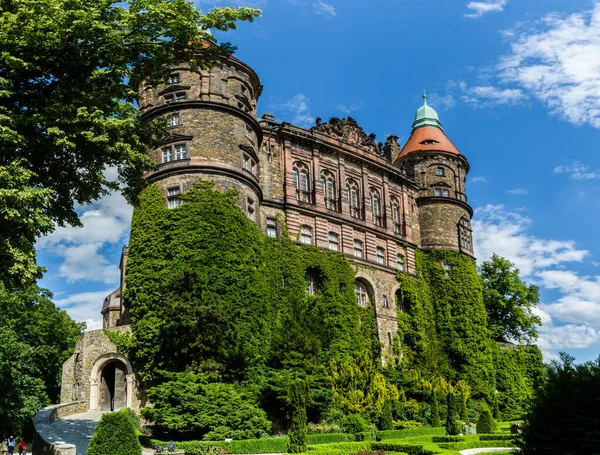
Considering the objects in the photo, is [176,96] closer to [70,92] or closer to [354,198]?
[354,198]

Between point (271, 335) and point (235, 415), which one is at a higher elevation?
point (271, 335)

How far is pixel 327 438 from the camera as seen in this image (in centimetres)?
3059

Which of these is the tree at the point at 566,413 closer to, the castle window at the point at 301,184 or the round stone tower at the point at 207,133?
the round stone tower at the point at 207,133

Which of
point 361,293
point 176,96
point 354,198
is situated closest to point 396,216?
point 354,198

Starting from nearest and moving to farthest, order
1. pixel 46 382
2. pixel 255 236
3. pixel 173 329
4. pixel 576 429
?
pixel 576 429 → pixel 173 329 → pixel 255 236 → pixel 46 382

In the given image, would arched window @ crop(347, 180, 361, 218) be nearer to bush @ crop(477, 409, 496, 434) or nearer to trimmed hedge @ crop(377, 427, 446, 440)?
trimmed hedge @ crop(377, 427, 446, 440)

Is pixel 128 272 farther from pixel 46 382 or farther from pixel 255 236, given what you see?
pixel 46 382

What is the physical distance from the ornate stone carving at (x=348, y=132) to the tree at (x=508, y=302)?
1958cm

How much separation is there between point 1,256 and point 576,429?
1487 centimetres

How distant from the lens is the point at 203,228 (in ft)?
113

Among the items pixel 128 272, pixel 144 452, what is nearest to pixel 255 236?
pixel 128 272

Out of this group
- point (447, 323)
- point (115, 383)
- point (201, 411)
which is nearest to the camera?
point (201, 411)

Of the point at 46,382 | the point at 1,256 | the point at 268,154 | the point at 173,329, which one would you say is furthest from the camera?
the point at 46,382

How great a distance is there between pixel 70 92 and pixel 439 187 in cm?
4004
